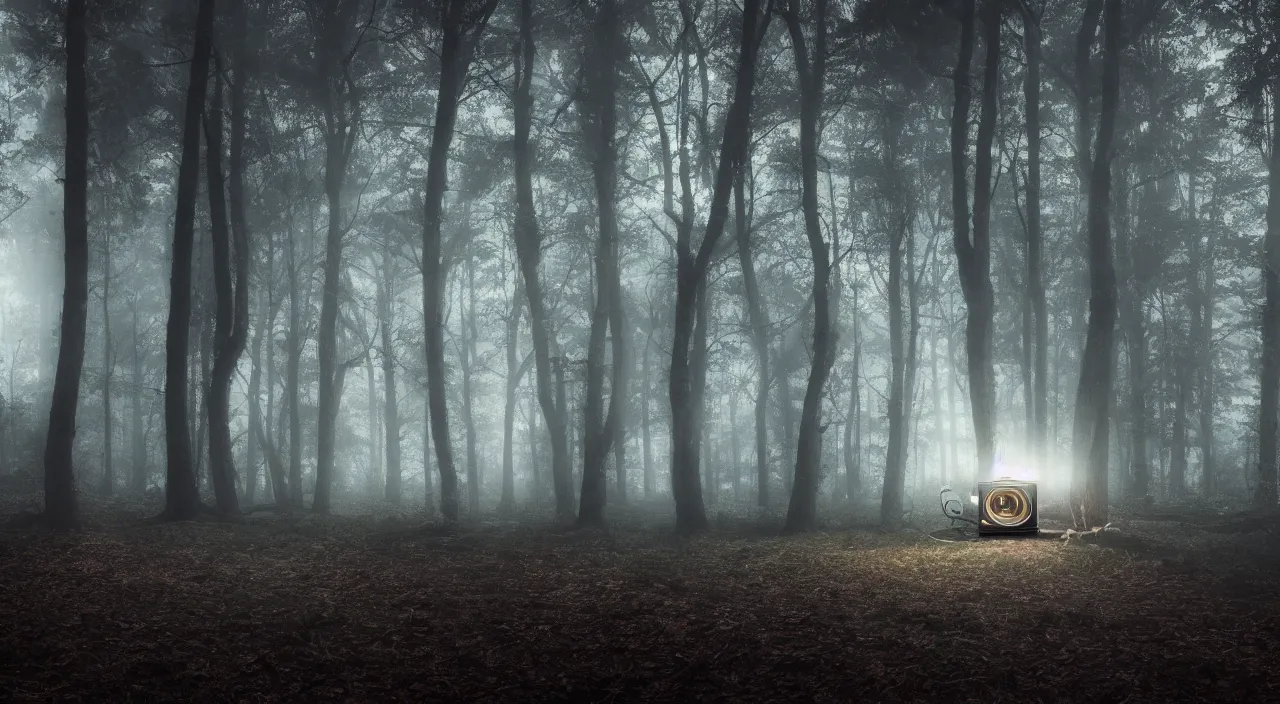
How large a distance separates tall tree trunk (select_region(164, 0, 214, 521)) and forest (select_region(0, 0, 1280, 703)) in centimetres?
9

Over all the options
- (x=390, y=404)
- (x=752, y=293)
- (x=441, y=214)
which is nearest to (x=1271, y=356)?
(x=752, y=293)

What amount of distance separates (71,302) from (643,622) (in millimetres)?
11336

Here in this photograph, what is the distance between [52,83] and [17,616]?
25.4m

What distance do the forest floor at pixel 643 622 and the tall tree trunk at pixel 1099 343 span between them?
1175 millimetres

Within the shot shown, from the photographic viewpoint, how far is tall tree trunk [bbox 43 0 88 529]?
469 inches

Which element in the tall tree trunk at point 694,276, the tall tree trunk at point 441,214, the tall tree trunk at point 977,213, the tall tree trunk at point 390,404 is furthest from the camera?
the tall tree trunk at point 390,404

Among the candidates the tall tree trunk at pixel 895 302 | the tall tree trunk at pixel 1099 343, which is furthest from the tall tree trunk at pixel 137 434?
the tall tree trunk at pixel 1099 343

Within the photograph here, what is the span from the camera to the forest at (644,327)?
6340 millimetres

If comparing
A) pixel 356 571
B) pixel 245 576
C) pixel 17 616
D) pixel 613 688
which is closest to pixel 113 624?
pixel 17 616

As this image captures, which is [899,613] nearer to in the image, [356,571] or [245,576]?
[356,571]

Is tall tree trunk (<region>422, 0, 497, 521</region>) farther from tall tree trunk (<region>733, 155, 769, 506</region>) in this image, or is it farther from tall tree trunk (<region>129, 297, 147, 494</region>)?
tall tree trunk (<region>129, 297, 147, 494</region>)

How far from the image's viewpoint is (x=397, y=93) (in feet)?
65.3

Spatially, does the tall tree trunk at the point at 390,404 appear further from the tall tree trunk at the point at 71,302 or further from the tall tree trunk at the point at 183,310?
the tall tree trunk at the point at 71,302

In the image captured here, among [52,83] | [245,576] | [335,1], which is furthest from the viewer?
[52,83]
